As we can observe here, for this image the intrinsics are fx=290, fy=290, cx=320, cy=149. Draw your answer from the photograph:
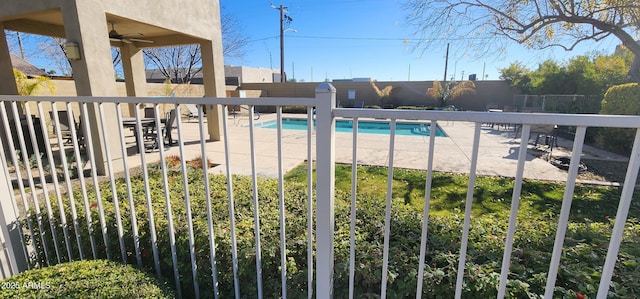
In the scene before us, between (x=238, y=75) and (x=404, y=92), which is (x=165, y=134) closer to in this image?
(x=404, y=92)

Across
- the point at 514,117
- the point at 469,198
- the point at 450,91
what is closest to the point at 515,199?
the point at 469,198

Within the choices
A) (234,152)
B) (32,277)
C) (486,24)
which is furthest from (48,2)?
(486,24)

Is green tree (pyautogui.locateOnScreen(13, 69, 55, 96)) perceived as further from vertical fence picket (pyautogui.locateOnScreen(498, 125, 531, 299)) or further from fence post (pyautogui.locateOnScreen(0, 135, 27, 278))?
vertical fence picket (pyautogui.locateOnScreen(498, 125, 531, 299))

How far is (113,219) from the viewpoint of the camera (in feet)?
7.39

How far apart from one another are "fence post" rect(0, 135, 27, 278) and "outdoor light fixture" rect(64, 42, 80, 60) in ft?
9.39

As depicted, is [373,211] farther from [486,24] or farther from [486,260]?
[486,24]

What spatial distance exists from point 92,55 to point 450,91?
19137 millimetres

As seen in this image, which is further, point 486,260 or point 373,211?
point 373,211

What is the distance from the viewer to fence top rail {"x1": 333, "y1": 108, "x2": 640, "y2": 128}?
101 cm

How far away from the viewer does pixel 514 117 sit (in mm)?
1145

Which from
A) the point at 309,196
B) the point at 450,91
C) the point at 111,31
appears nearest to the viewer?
the point at 309,196

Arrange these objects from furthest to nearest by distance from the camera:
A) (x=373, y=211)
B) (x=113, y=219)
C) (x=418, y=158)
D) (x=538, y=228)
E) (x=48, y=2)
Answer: (x=418, y=158)
(x=48, y=2)
(x=373, y=211)
(x=113, y=219)
(x=538, y=228)

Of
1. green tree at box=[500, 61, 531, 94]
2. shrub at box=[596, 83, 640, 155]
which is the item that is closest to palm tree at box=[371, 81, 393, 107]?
green tree at box=[500, 61, 531, 94]

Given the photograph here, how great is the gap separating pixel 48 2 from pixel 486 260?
6788 millimetres
